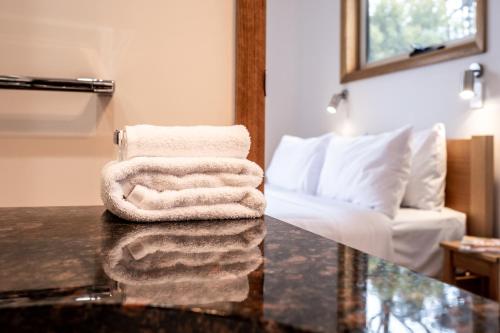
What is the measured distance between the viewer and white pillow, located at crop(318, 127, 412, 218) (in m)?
2.19

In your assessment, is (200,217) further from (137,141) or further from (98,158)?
(98,158)

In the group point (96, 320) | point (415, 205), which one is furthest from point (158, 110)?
point (415, 205)

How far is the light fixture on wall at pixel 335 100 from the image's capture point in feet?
10.8

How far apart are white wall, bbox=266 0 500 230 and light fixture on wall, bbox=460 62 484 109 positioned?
0.03 m

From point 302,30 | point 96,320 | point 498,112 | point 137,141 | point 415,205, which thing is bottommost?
point 415,205

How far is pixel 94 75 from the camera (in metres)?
1.03

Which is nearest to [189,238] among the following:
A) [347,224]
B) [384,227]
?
[347,224]

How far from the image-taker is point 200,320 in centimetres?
30

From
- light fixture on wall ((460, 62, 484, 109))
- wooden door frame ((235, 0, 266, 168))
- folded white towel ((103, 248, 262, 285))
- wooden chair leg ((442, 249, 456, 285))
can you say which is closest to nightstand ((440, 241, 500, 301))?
wooden chair leg ((442, 249, 456, 285))

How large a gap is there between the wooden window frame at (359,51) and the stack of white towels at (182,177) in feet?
6.31

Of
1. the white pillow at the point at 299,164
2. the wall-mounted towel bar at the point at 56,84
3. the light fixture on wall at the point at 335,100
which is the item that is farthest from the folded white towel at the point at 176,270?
the light fixture on wall at the point at 335,100

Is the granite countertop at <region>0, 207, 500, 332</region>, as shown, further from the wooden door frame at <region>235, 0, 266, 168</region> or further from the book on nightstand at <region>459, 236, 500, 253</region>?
the book on nightstand at <region>459, 236, 500, 253</region>

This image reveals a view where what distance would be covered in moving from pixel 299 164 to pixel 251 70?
6.37ft

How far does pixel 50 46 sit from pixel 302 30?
10.5 feet
